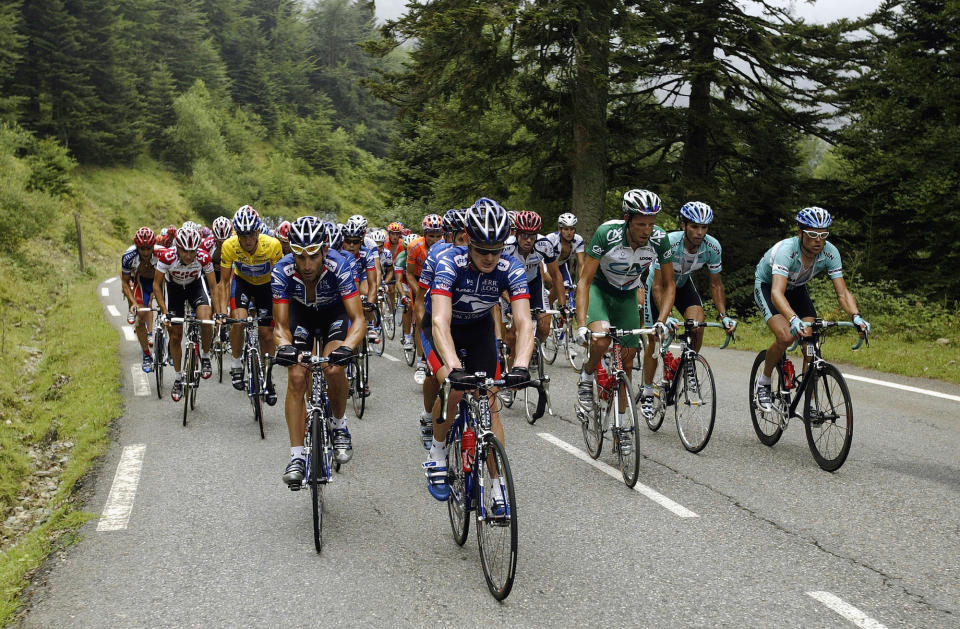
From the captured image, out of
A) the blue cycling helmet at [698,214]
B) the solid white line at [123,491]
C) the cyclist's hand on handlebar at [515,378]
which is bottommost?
the solid white line at [123,491]

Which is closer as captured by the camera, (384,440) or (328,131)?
(384,440)

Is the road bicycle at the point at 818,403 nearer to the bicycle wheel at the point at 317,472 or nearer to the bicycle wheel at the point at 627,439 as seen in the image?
the bicycle wheel at the point at 627,439

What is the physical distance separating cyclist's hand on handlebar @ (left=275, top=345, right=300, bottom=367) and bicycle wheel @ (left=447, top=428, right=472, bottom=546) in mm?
1206

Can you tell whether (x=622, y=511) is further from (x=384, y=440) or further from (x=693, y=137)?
(x=693, y=137)

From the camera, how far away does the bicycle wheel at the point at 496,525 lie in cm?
391

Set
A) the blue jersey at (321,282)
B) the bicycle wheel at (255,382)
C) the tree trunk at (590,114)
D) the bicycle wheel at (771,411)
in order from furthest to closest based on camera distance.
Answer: the tree trunk at (590,114) → the bicycle wheel at (255,382) → the bicycle wheel at (771,411) → the blue jersey at (321,282)

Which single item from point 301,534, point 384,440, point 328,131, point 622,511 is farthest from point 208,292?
point 328,131

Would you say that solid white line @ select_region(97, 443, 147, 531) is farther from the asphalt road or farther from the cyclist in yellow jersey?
the cyclist in yellow jersey

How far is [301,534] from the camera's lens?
17.1ft

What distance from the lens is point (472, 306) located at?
16.9 ft

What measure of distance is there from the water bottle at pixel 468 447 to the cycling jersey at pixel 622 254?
8.92ft

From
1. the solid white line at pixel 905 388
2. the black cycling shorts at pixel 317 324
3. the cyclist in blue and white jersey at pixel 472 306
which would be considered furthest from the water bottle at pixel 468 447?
the solid white line at pixel 905 388

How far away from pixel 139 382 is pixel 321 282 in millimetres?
6887

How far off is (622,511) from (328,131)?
310 feet
